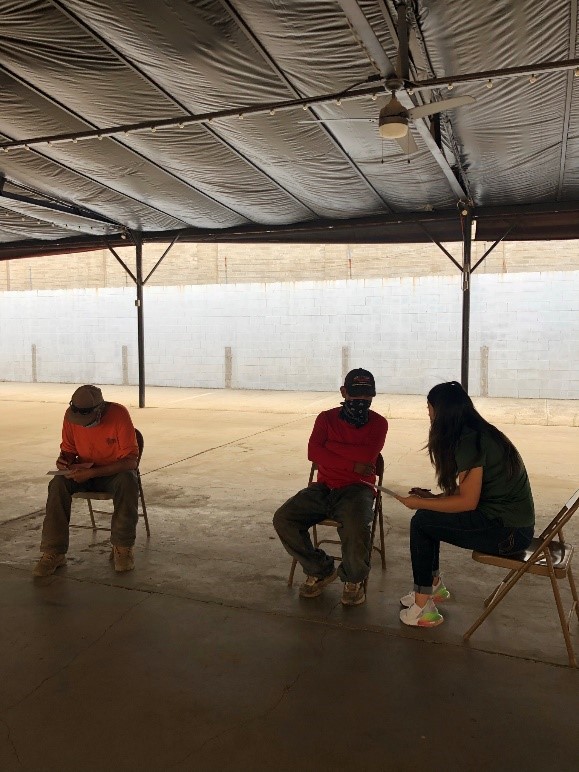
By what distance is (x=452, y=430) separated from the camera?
255cm

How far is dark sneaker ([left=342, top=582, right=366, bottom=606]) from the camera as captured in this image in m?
2.90

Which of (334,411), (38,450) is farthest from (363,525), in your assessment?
(38,450)

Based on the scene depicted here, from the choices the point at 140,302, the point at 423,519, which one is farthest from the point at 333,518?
the point at 140,302

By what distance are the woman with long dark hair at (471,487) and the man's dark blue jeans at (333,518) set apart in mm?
351

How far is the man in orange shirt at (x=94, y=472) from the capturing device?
131 inches

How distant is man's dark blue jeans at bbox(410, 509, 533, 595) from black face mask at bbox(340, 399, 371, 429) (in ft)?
2.07

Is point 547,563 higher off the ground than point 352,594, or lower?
higher

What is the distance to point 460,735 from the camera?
1923 mm

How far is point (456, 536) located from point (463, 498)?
0.63 feet

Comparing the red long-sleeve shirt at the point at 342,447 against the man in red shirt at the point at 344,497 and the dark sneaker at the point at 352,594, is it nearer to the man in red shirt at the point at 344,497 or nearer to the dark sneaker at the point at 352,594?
the man in red shirt at the point at 344,497

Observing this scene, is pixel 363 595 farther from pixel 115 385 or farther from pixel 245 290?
pixel 115 385

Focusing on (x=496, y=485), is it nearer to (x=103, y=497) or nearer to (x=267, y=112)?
(x=103, y=497)

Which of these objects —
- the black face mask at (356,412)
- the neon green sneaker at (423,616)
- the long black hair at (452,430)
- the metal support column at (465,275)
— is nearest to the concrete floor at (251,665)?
the neon green sneaker at (423,616)

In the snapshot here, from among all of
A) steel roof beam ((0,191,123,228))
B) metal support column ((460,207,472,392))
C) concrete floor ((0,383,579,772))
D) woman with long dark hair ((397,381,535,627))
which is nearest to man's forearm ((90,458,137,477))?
concrete floor ((0,383,579,772))
